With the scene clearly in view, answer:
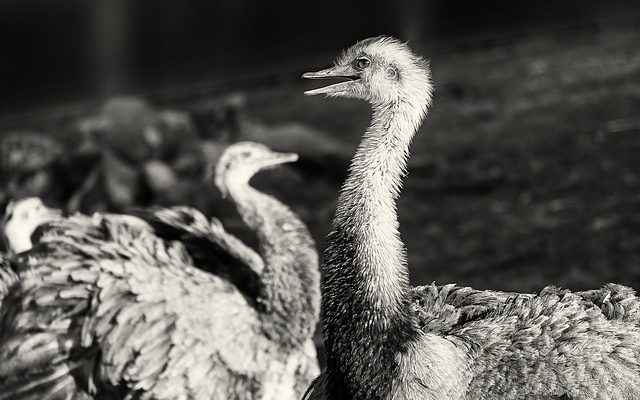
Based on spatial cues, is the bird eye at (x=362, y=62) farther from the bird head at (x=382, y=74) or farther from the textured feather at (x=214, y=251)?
the textured feather at (x=214, y=251)

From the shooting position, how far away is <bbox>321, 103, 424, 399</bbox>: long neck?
12.7ft

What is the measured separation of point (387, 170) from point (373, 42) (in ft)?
1.74

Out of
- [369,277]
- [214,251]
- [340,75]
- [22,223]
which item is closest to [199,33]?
[22,223]

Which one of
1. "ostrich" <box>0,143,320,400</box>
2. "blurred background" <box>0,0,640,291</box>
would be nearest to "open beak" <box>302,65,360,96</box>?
"ostrich" <box>0,143,320,400</box>

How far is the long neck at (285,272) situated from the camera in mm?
5410

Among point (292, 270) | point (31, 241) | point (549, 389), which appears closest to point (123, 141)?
point (31, 241)

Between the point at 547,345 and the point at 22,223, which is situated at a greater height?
the point at 547,345

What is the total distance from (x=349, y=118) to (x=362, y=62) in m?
6.70

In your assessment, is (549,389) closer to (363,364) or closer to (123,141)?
A: (363,364)

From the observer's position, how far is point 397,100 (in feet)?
13.3

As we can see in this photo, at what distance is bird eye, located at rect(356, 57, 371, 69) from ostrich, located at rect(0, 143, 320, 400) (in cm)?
147

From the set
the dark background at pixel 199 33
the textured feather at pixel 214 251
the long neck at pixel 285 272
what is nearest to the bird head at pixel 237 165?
the long neck at pixel 285 272

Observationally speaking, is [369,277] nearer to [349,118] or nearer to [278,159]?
[278,159]

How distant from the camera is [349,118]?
10914 millimetres
